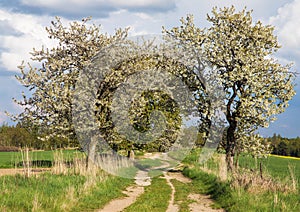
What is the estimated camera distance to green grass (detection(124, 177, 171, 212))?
1730 centimetres

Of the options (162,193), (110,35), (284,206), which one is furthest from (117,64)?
(284,206)

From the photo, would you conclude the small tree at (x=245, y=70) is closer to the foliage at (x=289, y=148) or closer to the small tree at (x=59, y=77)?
the small tree at (x=59, y=77)

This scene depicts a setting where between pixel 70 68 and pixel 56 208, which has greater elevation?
pixel 70 68

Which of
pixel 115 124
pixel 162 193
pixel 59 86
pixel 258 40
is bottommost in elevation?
pixel 162 193

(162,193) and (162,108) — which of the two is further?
(162,108)

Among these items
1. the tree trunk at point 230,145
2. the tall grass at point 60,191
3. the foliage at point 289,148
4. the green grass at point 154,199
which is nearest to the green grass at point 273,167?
the tree trunk at point 230,145

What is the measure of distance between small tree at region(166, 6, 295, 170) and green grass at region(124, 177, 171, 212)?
26.3ft

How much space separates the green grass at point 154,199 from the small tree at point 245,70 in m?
8.01

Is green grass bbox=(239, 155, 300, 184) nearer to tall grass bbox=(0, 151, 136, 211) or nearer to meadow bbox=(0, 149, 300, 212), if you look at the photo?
meadow bbox=(0, 149, 300, 212)

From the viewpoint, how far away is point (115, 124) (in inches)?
1179

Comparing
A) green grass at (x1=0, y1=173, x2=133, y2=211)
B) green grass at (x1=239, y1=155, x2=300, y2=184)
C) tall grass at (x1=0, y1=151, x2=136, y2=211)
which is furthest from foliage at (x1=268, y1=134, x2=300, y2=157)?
green grass at (x1=0, y1=173, x2=133, y2=211)

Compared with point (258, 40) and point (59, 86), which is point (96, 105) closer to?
point (59, 86)

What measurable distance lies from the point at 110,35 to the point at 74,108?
23.1ft

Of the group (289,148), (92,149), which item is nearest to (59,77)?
(92,149)
